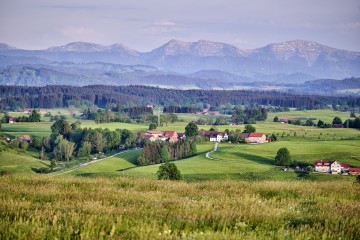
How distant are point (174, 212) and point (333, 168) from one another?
226 ft

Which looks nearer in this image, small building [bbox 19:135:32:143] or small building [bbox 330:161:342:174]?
small building [bbox 330:161:342:174]

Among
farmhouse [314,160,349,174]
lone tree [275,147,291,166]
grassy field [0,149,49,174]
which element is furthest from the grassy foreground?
grassy field [0,149,49,174]

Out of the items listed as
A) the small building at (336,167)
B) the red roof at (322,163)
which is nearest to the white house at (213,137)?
the red roof at (322,163)

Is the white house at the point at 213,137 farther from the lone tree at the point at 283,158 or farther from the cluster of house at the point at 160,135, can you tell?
the lone tree at the point at 283,158

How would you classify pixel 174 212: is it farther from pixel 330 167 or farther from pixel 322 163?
pixel 322 163

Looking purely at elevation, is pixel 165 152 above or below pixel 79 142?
above

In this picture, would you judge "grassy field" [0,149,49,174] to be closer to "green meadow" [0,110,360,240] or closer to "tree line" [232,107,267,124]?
"green meadow" [0,110,360,240]

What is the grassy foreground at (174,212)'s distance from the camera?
8.40m

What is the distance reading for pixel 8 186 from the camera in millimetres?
13344

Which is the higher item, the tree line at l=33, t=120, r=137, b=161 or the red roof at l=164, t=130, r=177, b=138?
the red roof at l=164, t=130, r=177, b=138

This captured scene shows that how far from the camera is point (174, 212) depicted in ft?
33.0

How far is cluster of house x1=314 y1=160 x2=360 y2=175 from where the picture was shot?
73.6 metres

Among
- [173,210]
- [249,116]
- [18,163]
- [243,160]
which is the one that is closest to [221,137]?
[243,160]

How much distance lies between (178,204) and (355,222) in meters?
3.76
